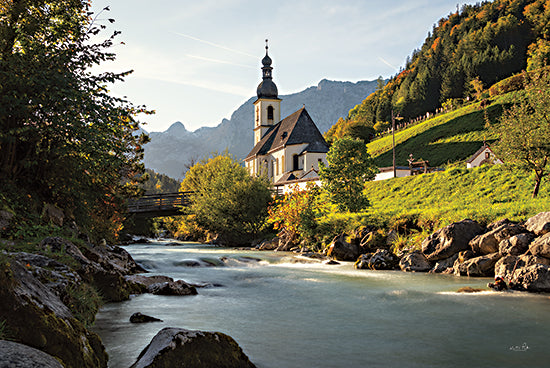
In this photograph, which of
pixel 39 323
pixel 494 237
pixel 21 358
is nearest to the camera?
pixel 21 358

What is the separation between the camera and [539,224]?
13594mm

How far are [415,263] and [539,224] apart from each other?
173 inches

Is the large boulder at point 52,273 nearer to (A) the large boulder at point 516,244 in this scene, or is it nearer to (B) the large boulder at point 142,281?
(B) the large boulder at point 142,281

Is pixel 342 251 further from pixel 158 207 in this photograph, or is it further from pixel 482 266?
pixel 158 207

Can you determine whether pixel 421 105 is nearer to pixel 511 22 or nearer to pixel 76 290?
pixel 511 22

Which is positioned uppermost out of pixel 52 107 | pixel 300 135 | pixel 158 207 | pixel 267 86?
pixel 267 86

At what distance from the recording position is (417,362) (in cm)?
628

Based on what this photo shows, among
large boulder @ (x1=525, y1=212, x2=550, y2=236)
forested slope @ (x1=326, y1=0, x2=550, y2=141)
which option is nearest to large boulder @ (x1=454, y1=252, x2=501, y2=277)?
large boulder @ (x1=525, y1=212, x2=550, y2=236)

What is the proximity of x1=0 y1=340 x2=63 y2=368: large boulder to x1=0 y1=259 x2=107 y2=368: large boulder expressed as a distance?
0.74 metres

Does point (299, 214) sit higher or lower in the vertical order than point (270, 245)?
higher

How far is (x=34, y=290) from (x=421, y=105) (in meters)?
112

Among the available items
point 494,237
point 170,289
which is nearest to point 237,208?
point 494,237

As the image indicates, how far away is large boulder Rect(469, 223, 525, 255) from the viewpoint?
14.2 metres

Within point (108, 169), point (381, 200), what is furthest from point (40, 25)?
point (381, 200)
